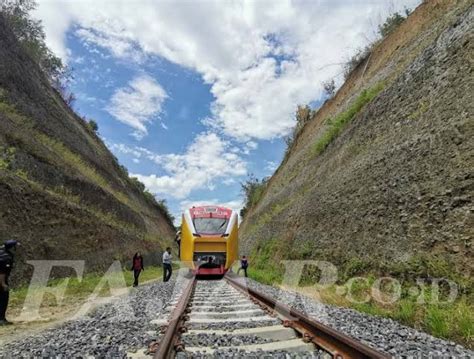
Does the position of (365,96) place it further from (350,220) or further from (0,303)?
(0,303)

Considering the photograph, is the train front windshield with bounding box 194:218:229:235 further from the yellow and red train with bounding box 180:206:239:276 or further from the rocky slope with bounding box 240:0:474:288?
the rocky slope with bounding box 240:0:474:288

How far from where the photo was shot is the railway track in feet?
14.3

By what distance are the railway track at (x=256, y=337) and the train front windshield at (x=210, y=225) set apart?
31.0 ft

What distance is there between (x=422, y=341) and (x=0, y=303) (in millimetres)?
7541

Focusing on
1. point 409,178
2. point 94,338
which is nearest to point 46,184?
point 94,338

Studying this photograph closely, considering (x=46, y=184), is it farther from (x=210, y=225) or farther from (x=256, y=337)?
(x=256, y=337)

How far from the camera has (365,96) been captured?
18.9 metres

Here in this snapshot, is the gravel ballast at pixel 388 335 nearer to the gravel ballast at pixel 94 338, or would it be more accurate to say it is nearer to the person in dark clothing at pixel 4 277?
the gravel ballast at pixel 94 338

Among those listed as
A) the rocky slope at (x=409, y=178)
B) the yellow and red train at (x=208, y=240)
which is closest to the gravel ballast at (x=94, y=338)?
the rocky slope at (x=409, y=178)

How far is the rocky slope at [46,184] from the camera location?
564 inches

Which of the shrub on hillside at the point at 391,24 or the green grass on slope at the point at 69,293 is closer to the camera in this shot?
the green grass on slope at the point at 69,293

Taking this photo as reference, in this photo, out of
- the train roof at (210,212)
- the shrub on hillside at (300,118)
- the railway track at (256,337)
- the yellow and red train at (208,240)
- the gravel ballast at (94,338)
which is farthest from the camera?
the shrub on hillside at (300,118)

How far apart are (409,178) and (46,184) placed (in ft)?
54.8

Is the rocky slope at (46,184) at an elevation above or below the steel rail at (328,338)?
above
